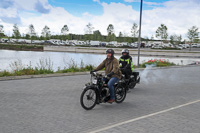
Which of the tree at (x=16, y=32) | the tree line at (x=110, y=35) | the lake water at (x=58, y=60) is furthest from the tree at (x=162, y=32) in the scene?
the tree at (x=16, y=32)

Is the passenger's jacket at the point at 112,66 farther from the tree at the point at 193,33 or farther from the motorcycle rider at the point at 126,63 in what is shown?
the tree at the point at 193,33

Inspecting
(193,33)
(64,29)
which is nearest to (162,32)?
(193,33)

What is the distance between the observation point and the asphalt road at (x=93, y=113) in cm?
507

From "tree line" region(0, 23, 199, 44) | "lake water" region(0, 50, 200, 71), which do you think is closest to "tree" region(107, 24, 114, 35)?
"tree line" region(0, 23, 199, 44)

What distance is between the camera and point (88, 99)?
6.57m

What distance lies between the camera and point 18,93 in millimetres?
8398

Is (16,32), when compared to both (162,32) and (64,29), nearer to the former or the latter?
(64,29)

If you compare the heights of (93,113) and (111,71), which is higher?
(111,71)

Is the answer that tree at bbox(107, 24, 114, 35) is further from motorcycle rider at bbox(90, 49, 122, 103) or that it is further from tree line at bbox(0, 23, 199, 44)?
motorcycle rider at bbox(90, 49, 122, 103)

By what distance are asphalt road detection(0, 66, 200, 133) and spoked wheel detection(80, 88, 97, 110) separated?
17 cm

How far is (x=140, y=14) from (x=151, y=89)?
1177cm

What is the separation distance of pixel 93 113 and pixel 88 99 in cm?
47

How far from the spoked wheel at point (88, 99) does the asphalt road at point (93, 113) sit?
0.17 meters

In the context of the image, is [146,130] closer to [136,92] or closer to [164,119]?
[164,119]
